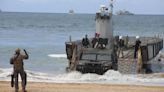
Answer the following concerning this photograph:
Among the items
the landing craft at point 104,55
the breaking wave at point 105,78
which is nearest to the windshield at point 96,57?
the landing craft at point 104,55

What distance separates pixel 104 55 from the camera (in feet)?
92.0

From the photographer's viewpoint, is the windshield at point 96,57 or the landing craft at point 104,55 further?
the windshield at point 96,57

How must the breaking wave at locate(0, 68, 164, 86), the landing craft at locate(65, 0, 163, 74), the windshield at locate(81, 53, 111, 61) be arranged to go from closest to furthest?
the breaking wave at locate(0, 68, 164, 86) → the landing craft at locate(65, 0, 163, 74) → the windshield at locate(81, 53, 111, 61)

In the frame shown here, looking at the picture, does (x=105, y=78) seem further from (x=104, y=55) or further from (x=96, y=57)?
(x=104, y=55)

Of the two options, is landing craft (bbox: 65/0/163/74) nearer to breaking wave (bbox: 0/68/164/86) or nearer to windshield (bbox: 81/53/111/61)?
windshield (bbox: 81/53/111/61)

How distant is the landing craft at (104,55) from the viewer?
2717 cm

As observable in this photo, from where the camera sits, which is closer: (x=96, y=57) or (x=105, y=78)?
(x=105, y=78)

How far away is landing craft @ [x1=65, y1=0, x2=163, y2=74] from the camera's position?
1070 inches

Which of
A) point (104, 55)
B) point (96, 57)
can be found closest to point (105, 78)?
point (96, 57)

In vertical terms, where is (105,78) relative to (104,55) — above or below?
below

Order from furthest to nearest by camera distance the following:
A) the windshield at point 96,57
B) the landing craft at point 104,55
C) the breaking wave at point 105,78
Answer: the windshield at point 96,57 < the landing craft at point 104,55 < the breaking wave at point 105,78

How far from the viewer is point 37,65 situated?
37.0m

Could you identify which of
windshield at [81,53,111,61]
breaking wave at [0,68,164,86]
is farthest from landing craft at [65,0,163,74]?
breaking wave at [0,68,164,86]

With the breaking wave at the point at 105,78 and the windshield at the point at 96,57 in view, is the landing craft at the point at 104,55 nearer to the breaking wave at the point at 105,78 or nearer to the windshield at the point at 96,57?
the windshield at the point at 96,57
